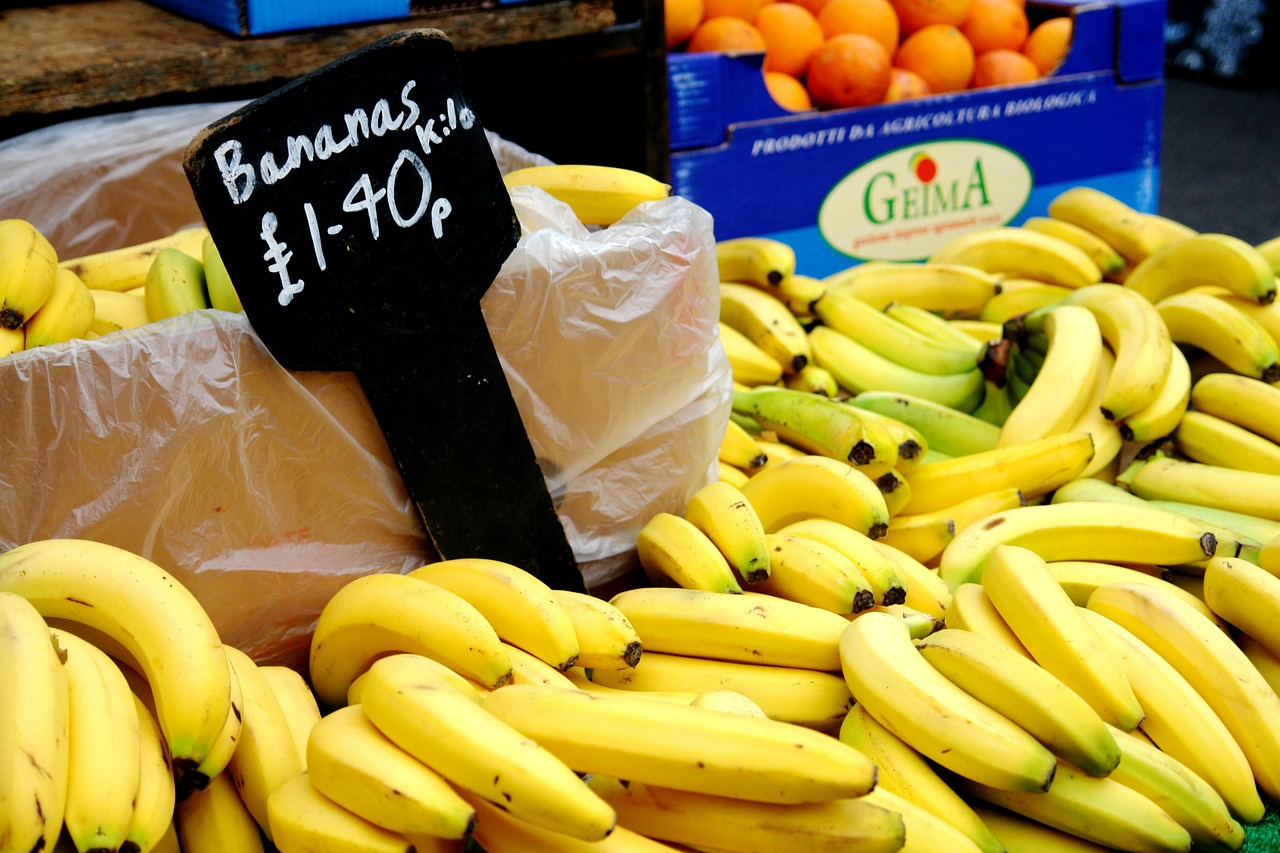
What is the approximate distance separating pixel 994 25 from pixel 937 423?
123 centimetres

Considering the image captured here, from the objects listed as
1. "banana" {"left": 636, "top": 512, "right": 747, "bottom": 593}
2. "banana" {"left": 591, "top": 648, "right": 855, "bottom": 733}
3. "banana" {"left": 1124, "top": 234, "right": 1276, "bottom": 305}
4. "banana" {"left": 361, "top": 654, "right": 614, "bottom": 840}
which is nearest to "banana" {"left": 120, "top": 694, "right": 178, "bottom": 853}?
"banana" {"left": 361, "top": 654, "right": 614, "bottom": 840}

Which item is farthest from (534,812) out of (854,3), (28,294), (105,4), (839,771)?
(854,3)

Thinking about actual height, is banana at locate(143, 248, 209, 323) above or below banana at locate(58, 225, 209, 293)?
above

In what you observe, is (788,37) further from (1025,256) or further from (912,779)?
(912,779)

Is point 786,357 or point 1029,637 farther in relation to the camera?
point 786,357

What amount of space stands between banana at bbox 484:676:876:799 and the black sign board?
362mm

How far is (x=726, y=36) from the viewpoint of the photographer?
208 centimetres

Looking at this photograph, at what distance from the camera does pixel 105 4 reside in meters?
1.81

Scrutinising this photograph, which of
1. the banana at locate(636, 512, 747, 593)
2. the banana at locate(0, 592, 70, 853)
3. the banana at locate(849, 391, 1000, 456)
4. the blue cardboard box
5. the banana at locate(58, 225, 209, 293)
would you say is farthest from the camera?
the blue cardboard box

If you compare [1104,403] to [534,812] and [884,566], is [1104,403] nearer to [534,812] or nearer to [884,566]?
[884,566]

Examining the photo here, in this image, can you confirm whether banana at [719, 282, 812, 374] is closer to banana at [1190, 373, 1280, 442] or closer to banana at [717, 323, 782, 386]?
banana at [717, 323, 782, 386]

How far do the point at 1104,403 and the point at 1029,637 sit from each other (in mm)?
568

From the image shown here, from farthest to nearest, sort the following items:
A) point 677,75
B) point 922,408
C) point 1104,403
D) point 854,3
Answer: point 854,3 < point 677,75 < point 922,408 < point 1104,403

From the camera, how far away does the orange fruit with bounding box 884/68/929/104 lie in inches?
85.0
